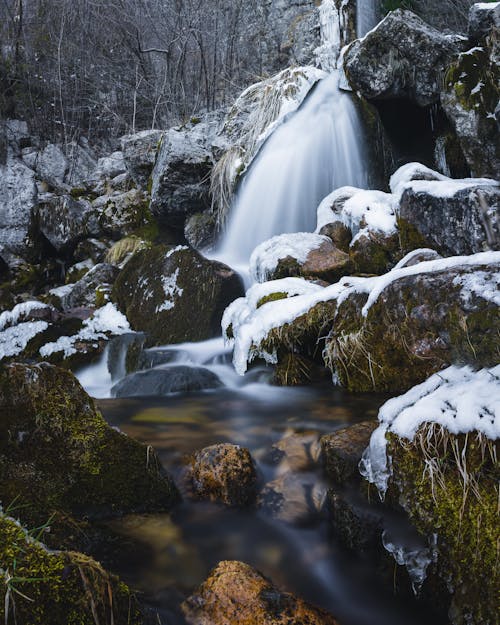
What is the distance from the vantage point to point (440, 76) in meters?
7.11

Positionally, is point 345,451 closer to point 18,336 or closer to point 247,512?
point 247,512

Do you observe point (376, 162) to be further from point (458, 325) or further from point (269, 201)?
point (458, 325)

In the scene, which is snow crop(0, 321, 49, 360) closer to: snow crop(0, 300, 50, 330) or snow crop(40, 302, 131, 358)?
snow crop(0, 300, 50, 330)

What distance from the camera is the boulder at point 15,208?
11.4 meters

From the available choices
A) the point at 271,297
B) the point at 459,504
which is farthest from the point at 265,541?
the point at 271,297

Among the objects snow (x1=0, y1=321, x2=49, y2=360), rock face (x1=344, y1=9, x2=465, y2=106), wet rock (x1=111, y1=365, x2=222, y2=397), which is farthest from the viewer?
rock face (x1=344, y1=9, x2=465, y2=106)

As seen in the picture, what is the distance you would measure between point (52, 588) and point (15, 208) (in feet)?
43.0

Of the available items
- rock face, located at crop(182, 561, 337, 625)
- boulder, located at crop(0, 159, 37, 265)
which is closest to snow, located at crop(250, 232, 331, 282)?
rock face, located at crop(182, 561, 337, 625)

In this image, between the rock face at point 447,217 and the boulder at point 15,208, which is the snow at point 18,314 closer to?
the rock face at point 447,217

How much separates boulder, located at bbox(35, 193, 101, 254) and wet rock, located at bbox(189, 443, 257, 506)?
9.44m

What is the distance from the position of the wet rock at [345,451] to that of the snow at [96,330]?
446cm

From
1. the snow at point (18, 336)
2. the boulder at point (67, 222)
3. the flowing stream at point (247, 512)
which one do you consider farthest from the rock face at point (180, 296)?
the boulder at point (67, 222)

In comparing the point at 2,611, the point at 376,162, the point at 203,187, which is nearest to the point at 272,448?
the point at 2,611

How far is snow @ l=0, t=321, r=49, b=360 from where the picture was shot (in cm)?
588
